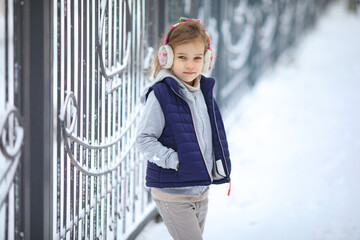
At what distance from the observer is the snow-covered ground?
13.8 feet

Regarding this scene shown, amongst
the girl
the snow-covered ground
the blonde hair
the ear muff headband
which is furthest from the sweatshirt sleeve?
the snow-covered ground

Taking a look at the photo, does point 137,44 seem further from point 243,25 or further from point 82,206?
point 243,25

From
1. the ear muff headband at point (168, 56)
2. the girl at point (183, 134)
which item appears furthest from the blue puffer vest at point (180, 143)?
the ear muff headband at point (168, 56)

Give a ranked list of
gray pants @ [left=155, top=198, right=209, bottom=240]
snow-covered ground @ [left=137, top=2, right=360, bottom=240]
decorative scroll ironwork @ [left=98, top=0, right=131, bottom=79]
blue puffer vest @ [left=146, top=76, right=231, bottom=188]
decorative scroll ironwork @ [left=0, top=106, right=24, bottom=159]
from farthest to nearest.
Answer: snow-covered ground @ [left=137, top=2, right=360, bottom=240]
decorative scroll ironwork @ [left=98, top=0, right=131, bottom=79]
gray pants @ [left=155, top=198, right=209, bottom=240]
blue puffer vest @ [left=146, top=76, right=231, bottom=188]
decorative scroll ironwork @ [left=0, top=106, right=24, bottom=159]

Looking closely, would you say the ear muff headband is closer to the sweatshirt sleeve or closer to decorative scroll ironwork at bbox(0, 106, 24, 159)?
the sweatshirt sleeve

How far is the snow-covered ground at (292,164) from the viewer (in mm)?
4199

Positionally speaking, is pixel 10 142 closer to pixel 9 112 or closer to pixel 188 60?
pixel 9 112

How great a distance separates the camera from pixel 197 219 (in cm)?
270

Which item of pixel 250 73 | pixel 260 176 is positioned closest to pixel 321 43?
pixel 250 73

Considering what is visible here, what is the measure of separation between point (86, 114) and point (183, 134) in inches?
24.2

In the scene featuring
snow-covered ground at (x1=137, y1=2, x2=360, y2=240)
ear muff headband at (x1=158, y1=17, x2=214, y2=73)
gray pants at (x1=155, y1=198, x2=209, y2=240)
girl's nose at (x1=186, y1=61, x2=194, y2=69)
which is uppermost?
ear muff headband at (x1=158, y1=17, x2=214, y2=73)

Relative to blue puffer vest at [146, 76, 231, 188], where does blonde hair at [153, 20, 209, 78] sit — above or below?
above

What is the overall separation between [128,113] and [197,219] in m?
1.07

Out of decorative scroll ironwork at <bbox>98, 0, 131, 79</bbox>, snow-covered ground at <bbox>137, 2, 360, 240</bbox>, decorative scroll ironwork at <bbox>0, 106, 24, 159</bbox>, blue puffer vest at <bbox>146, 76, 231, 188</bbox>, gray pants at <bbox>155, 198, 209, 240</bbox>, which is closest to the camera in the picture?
decorative scroll ironwork at <bbox>0, 106, 24, 159</bbox>
